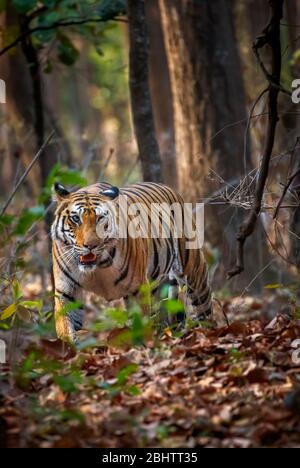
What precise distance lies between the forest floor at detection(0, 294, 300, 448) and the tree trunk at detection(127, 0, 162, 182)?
2769 millimetres

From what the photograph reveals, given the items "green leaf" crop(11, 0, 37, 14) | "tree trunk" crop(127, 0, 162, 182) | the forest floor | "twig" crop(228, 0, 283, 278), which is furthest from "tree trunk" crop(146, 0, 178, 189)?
the forest floor

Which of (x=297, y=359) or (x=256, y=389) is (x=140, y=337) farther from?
(x=297, y=359)

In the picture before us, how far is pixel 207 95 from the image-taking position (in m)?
10.1

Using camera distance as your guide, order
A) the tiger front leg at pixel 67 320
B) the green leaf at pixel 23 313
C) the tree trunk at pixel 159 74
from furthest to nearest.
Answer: the tree trunk at pixel 159 74 < the tiger front leg at pixel 67 320 < the green leaf at pixel 23 313

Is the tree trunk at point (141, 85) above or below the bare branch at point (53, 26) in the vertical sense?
below

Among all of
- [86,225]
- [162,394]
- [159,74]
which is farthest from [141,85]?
[159,74]

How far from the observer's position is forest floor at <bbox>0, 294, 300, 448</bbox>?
443cm

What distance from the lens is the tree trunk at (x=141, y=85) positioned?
8.02 m

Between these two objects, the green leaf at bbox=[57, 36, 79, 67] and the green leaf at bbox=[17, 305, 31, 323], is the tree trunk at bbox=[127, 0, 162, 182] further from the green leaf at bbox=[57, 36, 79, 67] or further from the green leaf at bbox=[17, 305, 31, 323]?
the green leaf at bbox=[17, 305, 31, 323]

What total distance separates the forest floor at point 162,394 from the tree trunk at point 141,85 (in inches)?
109

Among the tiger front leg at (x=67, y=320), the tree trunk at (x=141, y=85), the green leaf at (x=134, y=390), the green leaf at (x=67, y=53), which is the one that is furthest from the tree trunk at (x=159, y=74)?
the green leaf at (x=134, y=390)

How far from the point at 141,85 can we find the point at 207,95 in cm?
206

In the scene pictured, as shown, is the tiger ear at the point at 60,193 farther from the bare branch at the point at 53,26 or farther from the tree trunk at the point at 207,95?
the tree trunk at the point at 207,95

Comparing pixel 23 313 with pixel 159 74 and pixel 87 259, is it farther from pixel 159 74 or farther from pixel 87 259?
→ pixel 159 74
